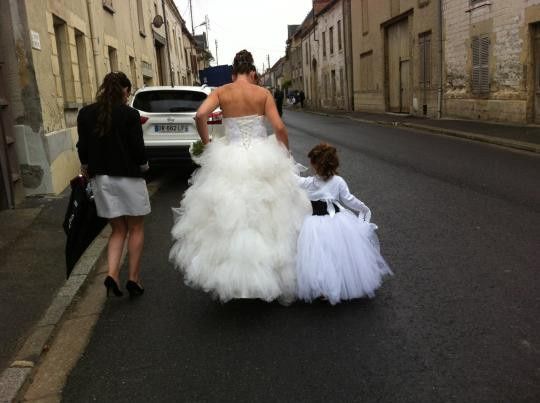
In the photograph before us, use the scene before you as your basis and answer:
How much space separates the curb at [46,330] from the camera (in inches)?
130

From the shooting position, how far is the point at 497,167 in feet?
34.0

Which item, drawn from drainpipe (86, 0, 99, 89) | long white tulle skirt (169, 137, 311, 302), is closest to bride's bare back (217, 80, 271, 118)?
long white tulle skirt (169, 137, 311, 302)

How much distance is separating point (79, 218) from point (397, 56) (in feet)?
84.3

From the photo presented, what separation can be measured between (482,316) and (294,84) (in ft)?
209

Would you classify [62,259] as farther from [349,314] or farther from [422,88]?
[422,88]

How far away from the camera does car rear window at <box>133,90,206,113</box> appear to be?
9930 mm

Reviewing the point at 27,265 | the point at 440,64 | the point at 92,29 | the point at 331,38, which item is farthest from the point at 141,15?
the point at 331,38

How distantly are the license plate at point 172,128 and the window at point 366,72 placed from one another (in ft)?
77.8

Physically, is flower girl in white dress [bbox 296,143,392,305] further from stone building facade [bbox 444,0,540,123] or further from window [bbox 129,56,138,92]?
window [bbox 129,56,138,92]

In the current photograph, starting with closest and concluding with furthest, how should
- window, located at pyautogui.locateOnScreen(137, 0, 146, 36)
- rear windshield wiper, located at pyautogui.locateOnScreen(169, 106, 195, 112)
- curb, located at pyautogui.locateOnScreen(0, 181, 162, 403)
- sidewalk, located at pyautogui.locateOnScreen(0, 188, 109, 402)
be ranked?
curb, located at pyautogui.locateOnScreen(0, 181, 162, 403) < sidewalk, located at pyautogui.locateOnScreen(0, 188, 109, 402) < rear windshield wiper, located at pyautogui.locateOnScreen(169, 106, 195, 112) < window, located at pyautogui.locateOnScreen(137, 0, 146, 36)

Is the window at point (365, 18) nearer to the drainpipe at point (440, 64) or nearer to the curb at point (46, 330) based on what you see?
the drainpipe at point (440, 64)

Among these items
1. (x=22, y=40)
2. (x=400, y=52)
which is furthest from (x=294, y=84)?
(x=22, y=40)

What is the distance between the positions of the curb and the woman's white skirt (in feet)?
2.57

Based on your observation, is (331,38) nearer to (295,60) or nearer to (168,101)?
(295,60)
